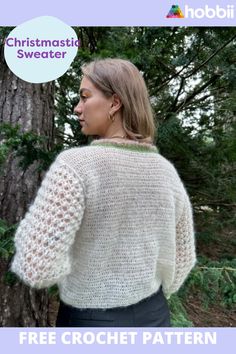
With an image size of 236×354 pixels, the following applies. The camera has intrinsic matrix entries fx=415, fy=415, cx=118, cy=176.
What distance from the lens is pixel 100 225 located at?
1152mm

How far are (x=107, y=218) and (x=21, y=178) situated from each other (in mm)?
872

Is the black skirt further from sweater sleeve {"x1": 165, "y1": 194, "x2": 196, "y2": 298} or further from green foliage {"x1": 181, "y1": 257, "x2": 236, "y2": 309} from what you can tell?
green foliage {"x1": 181, "y1": 257, "x2": 236, "y2": 309}

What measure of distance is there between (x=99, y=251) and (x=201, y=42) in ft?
4.08

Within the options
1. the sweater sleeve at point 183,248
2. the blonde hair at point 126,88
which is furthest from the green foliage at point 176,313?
the blonde hair at point 126,88

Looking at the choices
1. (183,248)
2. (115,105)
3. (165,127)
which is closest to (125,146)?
(115,105)

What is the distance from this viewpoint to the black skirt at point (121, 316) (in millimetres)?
1219

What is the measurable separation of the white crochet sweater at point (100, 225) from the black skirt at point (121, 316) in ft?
0.08

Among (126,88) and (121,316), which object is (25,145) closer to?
(126,88)

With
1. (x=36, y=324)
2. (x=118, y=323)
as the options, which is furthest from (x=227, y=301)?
(x=36, y=324)

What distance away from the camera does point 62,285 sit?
1292mm

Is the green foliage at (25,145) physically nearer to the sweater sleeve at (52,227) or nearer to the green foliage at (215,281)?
the sweater sleeve at (52,227)

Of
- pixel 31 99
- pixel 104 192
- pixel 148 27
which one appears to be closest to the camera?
pixel 104 192

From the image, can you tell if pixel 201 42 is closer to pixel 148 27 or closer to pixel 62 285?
pixel 148 27

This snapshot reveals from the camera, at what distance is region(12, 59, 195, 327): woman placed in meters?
1.13
